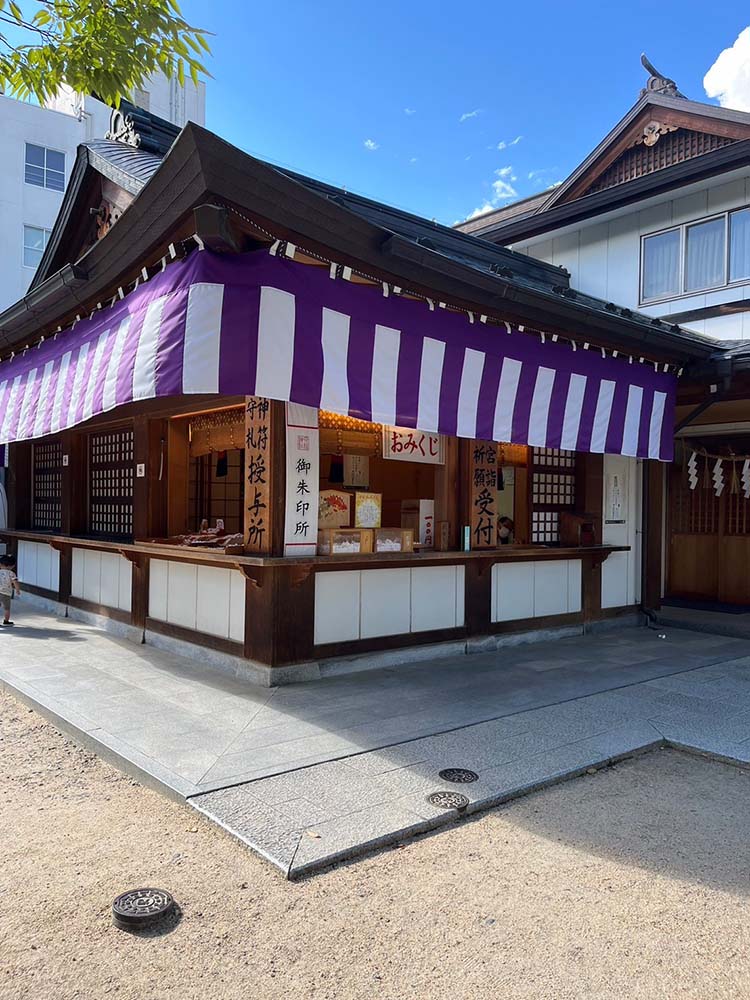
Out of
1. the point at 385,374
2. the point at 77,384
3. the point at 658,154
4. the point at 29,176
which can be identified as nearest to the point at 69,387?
the point at 77,384

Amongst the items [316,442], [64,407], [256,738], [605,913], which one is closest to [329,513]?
[316,442]

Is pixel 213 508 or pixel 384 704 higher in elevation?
pixel 213 508

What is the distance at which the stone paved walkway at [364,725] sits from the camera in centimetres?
388

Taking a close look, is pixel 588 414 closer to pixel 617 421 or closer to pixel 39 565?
pixel 617 421

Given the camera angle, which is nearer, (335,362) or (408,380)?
(335,362)

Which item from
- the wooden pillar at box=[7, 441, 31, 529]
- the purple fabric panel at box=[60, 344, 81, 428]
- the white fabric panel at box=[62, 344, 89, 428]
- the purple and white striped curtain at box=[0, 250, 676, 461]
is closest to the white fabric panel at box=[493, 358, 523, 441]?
the purple and white striped curtain at box=[0, 250, 676, 461]

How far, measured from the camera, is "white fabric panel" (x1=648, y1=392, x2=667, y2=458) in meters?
8.78

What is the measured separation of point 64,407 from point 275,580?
311 centimetres

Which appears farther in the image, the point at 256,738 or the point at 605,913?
the point at 256,738

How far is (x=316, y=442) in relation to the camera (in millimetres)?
6574

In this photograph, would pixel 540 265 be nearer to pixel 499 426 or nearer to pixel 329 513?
pixel 499 426

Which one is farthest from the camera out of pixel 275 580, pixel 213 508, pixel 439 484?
pixel 213 508

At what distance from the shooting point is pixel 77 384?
7043 millimetres

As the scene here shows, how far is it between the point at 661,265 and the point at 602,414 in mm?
5160
